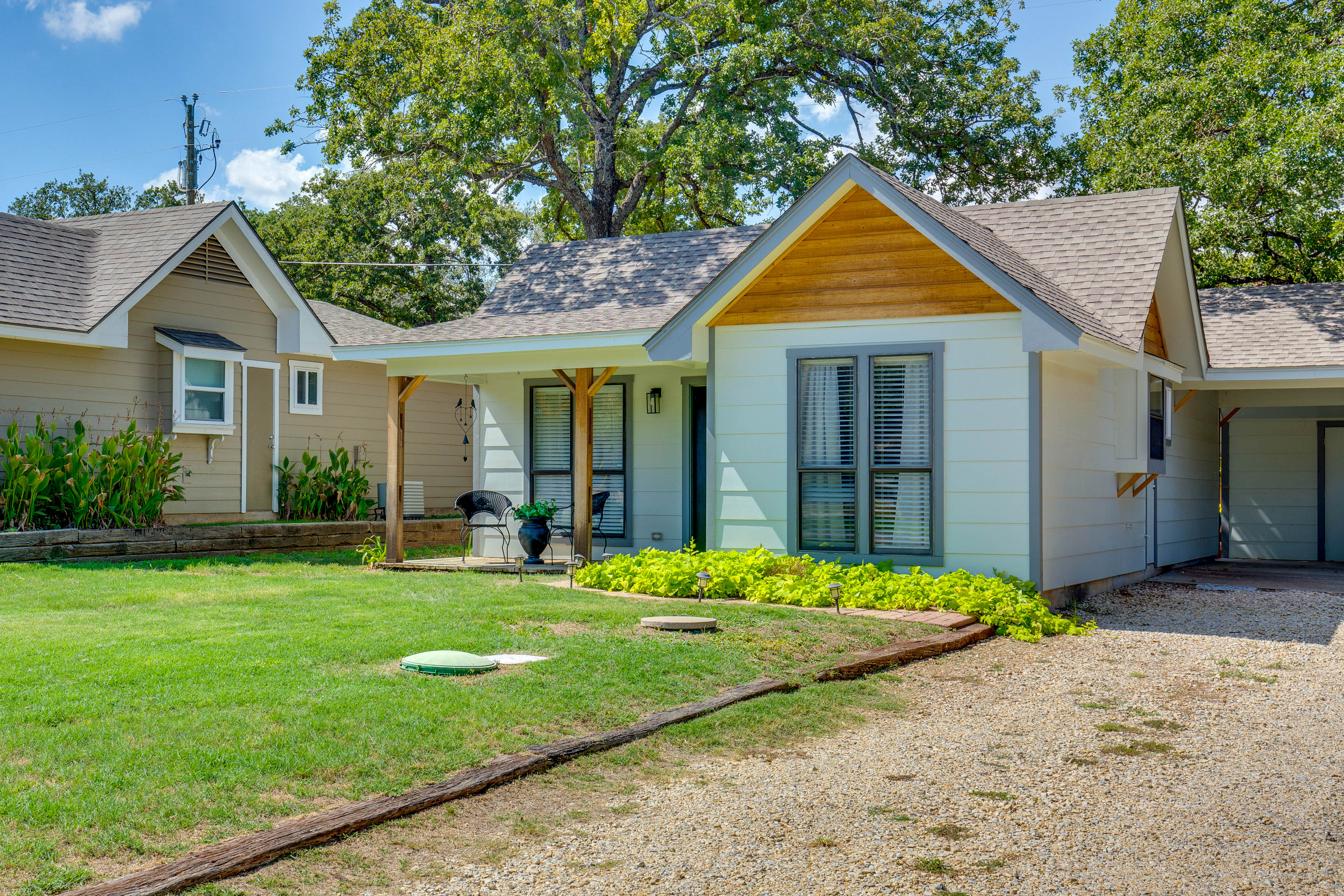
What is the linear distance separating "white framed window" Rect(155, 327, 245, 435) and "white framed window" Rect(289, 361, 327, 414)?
1401 mm

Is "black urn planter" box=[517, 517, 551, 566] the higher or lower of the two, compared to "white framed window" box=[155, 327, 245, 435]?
lower

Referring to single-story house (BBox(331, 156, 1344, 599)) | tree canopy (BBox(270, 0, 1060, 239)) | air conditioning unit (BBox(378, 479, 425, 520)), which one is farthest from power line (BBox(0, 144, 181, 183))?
single-story house (BBox(331, 156, 1344, 599))

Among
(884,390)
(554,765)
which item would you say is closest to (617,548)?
(884,390)

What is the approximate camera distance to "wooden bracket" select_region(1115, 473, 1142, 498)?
11531 mm

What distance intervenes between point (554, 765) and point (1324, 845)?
2831mm

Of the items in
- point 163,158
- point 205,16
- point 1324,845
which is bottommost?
point 1324,845

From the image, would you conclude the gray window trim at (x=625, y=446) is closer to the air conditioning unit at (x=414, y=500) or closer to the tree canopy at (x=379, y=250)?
the air conditioning unit at (x=414, y=500)

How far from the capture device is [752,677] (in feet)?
20.6

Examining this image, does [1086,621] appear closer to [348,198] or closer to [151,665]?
[151,665]

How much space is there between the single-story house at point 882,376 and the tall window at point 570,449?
0.09ft

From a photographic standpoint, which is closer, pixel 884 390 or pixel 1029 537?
pixel 1029 537

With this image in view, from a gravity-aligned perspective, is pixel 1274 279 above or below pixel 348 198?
below

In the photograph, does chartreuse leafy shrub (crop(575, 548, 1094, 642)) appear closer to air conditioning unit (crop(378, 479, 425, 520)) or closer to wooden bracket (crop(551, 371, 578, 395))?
wooden bracket (crop(551, 371, 578, 395))

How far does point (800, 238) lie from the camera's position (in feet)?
33.2
